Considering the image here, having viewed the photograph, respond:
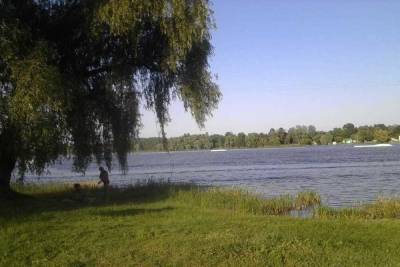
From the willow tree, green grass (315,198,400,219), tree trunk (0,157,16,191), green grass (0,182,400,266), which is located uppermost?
the willow tree

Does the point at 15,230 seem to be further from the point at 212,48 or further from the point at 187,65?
the point at 212,48

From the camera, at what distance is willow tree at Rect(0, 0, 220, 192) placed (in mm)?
14602

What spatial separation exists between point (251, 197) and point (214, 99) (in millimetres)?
4698

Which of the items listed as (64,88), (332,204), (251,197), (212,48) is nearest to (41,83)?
(64,88)

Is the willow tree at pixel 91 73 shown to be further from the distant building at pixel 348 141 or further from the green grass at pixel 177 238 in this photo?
the distant building at pixel 348 141

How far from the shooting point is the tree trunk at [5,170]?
714 inches

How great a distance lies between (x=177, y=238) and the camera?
10.8 m

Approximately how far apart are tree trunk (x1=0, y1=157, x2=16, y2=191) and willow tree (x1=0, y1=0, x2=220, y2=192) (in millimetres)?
35

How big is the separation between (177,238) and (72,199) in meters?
9.96

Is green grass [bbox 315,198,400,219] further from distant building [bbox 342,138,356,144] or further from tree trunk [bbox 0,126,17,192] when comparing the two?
distant building [bbox 342,138,356,144]

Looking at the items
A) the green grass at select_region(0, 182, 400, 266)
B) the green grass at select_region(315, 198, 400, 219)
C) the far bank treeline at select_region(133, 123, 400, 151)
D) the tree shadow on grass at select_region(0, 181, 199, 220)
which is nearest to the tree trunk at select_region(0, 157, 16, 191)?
the tree shadow on grass at select_region(0, 181, 199, 220)

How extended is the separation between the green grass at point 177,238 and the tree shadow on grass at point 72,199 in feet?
0.27

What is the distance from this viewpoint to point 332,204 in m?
22.6

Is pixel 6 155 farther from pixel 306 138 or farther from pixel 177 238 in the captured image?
pixel 306 138
